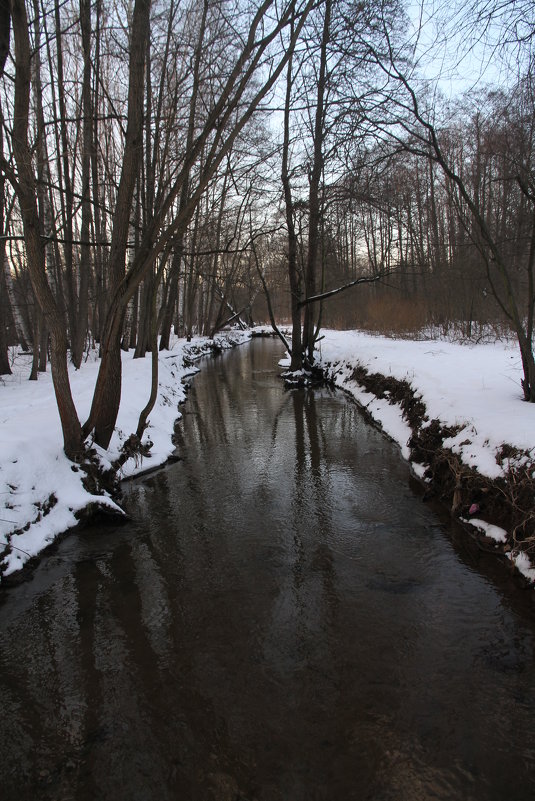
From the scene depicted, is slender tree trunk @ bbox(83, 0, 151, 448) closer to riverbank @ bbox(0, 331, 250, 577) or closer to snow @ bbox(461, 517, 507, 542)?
riverbank @ bbox(0, 331, 250, 577)

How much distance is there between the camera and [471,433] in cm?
608

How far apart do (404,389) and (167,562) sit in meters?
6.86

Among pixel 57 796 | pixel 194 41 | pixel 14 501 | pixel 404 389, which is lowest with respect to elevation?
pixel 57 796

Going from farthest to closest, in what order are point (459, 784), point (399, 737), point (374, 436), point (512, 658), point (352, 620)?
point (374, 436)
point (352, 620)
point (512, 658)
point (399, 737)
point (459, 784)

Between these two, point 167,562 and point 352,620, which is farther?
point 167,562

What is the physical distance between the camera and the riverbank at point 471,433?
4.70m

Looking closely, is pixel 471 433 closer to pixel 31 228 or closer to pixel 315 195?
pixel 31 228

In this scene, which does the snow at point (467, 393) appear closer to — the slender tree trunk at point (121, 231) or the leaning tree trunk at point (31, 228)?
the slender tree trunk at point (121, 231)

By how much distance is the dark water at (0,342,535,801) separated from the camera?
2.52 m

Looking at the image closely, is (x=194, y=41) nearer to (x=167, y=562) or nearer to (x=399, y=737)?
(x=167, y=562)

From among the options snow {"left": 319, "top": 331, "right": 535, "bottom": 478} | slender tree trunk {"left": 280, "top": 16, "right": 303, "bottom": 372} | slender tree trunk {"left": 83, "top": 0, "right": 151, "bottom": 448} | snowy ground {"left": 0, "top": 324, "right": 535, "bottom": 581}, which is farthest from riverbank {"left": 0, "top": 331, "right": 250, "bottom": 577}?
slender tree trunk {"left": 280, "top": 16, "right": 303, "bottom": 372}

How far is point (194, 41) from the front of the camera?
766 centimetres

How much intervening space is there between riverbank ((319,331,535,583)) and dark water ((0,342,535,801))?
1.35ft

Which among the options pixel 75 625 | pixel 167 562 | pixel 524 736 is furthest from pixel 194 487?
pixel 524 736
